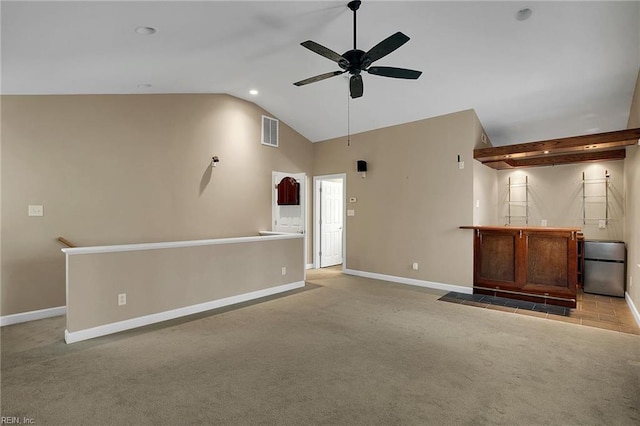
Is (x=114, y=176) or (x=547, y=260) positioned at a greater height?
(x=114, y=176)

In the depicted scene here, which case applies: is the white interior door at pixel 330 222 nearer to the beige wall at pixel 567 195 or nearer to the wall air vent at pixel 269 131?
the wall air vent at pixel 269 131

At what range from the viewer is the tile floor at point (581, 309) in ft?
12.8

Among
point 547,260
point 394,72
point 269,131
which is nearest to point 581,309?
point 547,260

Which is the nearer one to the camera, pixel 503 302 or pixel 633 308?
pixel 633 308

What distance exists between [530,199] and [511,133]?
1.55 meters

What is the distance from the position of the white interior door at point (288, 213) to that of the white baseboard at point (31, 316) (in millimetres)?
3446

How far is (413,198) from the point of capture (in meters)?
5.83

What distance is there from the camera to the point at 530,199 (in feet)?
21.6

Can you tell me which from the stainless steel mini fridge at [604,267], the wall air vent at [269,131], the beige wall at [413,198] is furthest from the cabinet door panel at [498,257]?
the wall air vent at [269,131]

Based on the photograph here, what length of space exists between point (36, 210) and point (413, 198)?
5.40 metres

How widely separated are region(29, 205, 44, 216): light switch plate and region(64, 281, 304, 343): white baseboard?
5.23ft

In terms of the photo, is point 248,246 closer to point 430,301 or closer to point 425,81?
point 430,301

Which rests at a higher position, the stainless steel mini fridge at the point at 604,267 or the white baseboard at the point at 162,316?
the stainless steel mini fridge at the point at 604,267

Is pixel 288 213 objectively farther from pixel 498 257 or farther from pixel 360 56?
pixel 360 56
